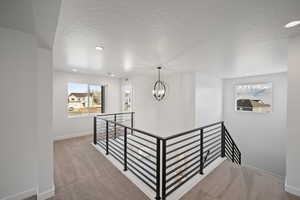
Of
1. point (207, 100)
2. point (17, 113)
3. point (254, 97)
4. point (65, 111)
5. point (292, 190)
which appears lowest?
point (292, 190)

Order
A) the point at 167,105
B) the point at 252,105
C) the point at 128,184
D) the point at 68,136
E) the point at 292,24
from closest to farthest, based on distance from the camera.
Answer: the point at 292,24, the point at 128,184, the point at 68,136, the point at 252,105, the point at 167,105

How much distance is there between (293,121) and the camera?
76.9 inches

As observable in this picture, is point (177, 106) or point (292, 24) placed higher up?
point (292, 24)

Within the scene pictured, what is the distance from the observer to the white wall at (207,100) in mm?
4714

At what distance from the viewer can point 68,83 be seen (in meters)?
4.91

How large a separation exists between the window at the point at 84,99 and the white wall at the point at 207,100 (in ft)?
14.1

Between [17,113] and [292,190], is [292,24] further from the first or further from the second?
[17,113]

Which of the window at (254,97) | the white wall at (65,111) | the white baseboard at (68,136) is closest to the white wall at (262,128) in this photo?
the window at (254,97)

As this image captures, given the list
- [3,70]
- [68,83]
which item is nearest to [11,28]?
[3,70]

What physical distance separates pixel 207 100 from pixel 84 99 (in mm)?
5189

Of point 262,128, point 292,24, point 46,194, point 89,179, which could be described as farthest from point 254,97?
point 46,194

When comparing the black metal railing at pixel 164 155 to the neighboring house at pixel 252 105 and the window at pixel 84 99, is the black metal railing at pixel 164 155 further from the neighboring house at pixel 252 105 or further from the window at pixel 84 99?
the neighboring house at pixel 252 105

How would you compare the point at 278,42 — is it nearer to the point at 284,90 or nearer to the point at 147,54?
the point at 147,54

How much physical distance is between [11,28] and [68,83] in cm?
354
